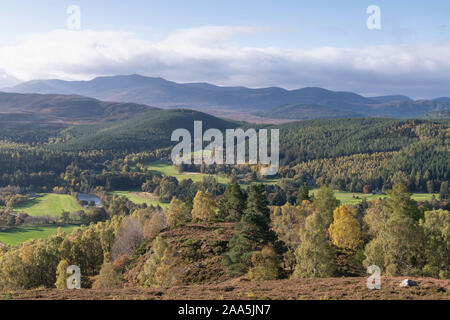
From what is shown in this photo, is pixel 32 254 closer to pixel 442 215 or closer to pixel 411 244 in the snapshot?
pixel 411 244

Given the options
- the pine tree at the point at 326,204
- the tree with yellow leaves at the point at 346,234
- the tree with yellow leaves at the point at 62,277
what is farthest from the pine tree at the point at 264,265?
the tree with yellow leaves at the point at 62,277

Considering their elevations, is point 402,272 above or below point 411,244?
below

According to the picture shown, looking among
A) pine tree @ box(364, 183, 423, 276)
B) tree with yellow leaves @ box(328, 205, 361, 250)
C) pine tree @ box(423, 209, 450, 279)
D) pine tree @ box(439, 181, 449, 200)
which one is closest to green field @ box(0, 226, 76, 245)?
tree with yellow leaves @ box(328, 205, 361, 250)

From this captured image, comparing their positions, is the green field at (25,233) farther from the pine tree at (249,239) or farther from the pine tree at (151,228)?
the pine tree at (249,239)

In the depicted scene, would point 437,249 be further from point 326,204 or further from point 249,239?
point 326,204

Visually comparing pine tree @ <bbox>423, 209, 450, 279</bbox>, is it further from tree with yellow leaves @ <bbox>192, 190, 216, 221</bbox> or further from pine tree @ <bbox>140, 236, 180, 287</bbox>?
tree with yellow leaves @ <bbox>192, 190, 216, 221</bbox>

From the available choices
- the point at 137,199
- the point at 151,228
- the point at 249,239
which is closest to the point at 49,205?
the point at 137,199
